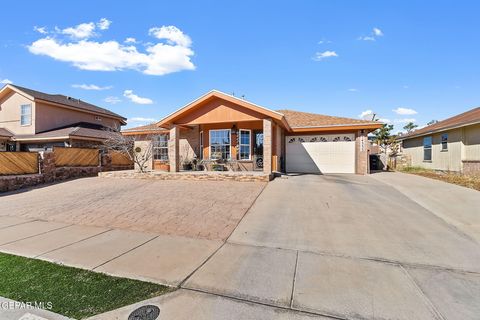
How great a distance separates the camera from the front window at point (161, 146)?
17.6 metres

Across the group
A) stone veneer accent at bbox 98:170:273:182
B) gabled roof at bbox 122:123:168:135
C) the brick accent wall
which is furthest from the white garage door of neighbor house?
the brick accent wall

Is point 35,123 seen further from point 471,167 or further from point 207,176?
point 471,167

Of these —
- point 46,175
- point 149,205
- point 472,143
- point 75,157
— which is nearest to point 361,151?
point 472,143

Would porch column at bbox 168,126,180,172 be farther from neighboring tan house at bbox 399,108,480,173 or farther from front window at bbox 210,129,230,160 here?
neighboring tan house at bbox 399,108,480,173

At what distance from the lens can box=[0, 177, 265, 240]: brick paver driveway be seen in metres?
6.17

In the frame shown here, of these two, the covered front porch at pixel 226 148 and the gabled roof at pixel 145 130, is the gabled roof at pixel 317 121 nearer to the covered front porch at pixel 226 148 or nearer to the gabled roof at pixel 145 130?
the covered front porch at pixel 226 148

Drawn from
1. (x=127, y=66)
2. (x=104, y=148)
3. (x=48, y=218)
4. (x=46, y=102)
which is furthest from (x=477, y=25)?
(x=46, y=102)

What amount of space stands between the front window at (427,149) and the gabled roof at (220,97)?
46.2 ft

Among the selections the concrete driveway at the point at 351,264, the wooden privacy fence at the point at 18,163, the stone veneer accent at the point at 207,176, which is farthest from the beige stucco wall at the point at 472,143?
the wooden privacy fence at the point at 18,163

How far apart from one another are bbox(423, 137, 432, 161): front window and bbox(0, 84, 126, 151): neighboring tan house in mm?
26303

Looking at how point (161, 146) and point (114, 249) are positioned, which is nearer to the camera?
point (114, 249)

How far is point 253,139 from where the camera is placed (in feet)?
48.9

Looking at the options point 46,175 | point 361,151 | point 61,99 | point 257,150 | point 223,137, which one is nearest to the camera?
point 46,175

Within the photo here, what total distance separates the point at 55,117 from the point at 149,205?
18.4 meters
